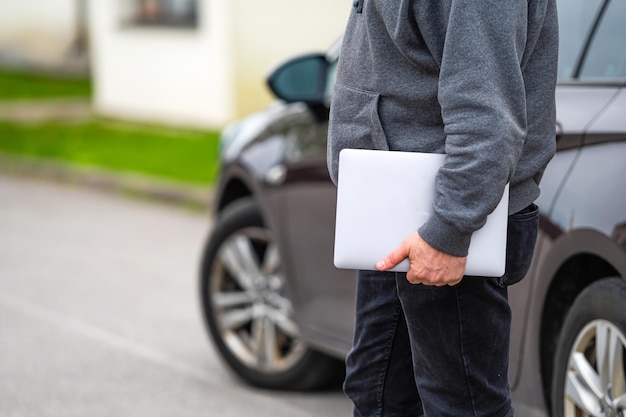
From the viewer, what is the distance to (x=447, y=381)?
8.36ft

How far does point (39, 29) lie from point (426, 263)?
2070cm

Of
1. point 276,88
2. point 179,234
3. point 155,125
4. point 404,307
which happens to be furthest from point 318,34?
point 404,307

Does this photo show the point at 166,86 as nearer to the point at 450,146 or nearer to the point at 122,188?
the point at 122,188

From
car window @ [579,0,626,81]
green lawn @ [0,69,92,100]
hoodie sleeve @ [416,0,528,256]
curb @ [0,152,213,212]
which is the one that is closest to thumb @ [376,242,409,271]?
hoodie sleeve @ [416,0,528,256]

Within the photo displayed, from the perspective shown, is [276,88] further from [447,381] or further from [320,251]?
[447,381]

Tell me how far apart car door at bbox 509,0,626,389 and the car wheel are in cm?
14

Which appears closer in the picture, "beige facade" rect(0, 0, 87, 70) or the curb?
the curb

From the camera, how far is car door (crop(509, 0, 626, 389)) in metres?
3.12

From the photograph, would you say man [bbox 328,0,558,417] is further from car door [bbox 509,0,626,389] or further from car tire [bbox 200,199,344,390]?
car tire [bbox 200,199,344,390]

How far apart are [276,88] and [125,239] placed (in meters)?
4.19

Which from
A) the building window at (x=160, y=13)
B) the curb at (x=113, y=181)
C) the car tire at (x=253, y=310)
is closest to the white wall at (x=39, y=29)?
the building window at (x=160, y=13)

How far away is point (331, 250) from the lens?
163 inches

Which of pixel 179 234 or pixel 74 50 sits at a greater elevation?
pixel 179 234

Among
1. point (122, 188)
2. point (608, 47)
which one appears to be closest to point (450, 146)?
point (608, 47)
